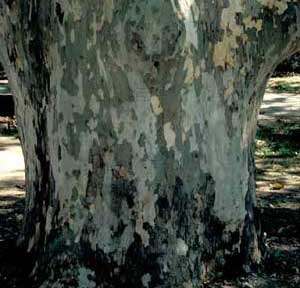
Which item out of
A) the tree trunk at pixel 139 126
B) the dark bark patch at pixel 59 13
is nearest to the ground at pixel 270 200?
the tree trunk at pixel 139 126

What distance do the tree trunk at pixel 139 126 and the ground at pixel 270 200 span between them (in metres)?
0.24

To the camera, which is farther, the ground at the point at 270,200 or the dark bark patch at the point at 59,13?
the ground at the point at 270,200

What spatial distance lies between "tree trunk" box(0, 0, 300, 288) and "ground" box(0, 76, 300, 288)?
238 millimetres

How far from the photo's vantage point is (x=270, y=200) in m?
6.61

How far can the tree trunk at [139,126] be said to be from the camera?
3648mm

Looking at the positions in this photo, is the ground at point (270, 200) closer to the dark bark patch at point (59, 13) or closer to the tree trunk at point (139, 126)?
the tree trunk at point (139, 126)

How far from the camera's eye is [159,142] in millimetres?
3738

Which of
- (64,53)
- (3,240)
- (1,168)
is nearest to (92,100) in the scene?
(64,53)

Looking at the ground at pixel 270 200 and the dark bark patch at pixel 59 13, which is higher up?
the dark bark patch at pixel 59 13

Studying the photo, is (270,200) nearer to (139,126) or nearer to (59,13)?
(139,126)

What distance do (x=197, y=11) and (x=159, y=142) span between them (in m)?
0.62

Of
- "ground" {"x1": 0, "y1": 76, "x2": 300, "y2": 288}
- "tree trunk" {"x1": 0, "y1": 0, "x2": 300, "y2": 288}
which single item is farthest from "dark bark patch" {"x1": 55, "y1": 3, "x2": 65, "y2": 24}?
"ground" {"x1": 0, "y1": 76, "x2": 300, "y2": 288}

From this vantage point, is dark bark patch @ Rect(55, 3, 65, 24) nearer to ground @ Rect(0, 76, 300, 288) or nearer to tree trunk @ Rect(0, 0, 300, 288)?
tree trunk @ Rect(0, 0, 300, 288)

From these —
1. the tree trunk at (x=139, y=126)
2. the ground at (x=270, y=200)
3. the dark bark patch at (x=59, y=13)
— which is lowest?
the ground at (x=270, y=200)
